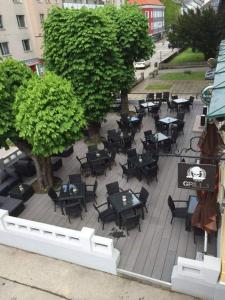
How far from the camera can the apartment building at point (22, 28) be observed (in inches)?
1232

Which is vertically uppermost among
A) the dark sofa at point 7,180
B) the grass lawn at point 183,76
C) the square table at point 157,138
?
the square table at point 157,138

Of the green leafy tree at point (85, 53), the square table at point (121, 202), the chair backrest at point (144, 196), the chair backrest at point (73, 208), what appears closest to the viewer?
the square table at point (121, 202)

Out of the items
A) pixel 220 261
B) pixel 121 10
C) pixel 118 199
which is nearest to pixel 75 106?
pixel 118 199

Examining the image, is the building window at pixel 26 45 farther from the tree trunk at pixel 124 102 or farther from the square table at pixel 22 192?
the square table at pixel 22 192

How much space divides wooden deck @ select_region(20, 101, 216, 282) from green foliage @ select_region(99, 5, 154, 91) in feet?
23.0

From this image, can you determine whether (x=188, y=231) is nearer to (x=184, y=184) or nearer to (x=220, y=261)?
(x=220, y=261)

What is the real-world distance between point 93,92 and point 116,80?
1.70 m

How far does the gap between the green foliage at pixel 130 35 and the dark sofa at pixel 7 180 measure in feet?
28.0

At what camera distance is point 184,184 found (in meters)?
6.34

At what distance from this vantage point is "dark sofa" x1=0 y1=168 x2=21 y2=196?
12.6 metres

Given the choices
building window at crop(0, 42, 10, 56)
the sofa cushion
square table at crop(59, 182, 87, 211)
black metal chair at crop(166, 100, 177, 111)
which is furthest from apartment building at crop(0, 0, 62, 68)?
square table at crop(59, 182, 87, 211)

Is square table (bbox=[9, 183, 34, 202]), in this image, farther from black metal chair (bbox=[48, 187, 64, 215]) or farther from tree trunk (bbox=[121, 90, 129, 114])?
tree trunk (bbox=[121, 90, 129, 114])

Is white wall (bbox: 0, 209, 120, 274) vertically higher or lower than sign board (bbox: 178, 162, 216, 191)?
lower

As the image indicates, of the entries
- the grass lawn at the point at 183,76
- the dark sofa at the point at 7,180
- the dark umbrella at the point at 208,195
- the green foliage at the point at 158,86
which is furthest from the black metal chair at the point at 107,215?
the grass lawn at the point at 183,76
